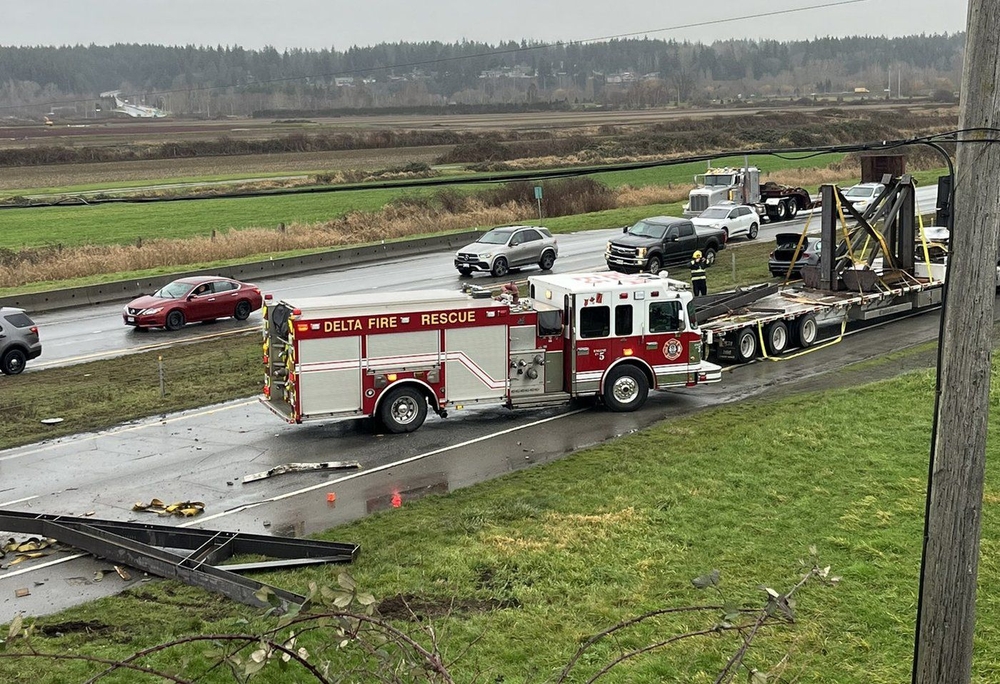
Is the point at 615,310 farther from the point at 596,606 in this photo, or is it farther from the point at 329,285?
Result: the point at 329,285

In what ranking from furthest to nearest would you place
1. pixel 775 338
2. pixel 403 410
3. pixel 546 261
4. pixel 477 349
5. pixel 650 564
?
pixel 546 261 → pixel 775 338 → pixel 477 349 → pixel 403 410 → pixel 650 564

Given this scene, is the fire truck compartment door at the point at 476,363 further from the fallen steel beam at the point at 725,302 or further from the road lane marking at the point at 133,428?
the fallen steel beam at the point at 725,302

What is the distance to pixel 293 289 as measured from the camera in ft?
126

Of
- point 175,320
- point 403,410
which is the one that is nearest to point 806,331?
point 403,410

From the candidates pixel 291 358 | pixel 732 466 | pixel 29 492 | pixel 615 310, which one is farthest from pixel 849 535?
pixel 29 492

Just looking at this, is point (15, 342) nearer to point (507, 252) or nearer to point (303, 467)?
point (303, 467)

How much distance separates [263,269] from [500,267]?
913 centimetres

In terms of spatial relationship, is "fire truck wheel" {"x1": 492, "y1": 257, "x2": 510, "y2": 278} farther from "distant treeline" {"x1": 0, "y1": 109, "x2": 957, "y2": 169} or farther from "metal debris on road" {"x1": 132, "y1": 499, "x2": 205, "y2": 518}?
"distant treeline" {"x1": 0, "y1": 109, "x2": 957, "y2": 169}

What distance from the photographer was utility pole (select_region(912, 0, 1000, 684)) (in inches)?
283

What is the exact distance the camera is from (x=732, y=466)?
56.0 ft

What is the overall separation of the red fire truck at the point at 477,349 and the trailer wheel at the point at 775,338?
4.18 m

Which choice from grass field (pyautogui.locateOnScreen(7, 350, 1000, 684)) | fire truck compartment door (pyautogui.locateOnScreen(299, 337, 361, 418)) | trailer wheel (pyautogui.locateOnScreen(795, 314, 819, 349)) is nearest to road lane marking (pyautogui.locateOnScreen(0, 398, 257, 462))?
fire truck compartment door (pyautogui.locateOnScreen(299, 337, 361, 418))

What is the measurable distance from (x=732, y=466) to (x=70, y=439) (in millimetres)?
12229

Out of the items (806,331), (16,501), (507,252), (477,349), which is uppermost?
(477,349)
